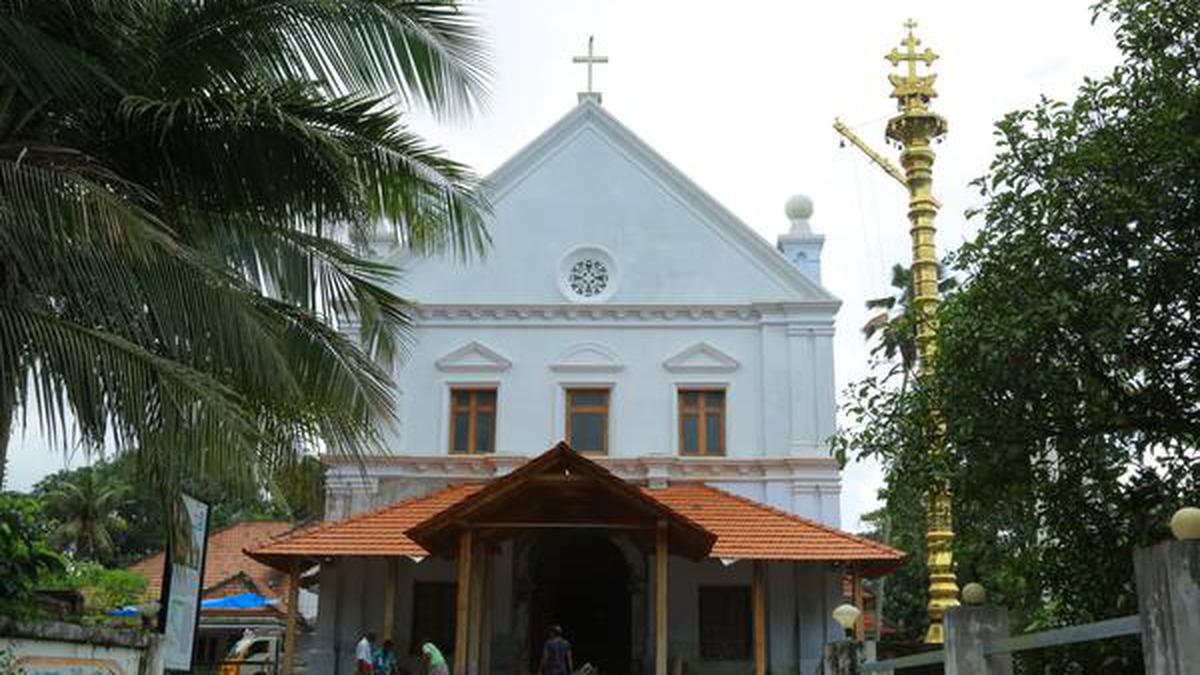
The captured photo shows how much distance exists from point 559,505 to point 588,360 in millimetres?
4530

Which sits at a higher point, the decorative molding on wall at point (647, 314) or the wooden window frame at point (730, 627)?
the decorative molding on wall at point (647, 314)

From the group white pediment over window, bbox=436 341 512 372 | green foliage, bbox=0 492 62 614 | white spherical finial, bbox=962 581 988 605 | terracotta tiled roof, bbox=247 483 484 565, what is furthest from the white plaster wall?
white spherical finial, bbox=962 581 988 605

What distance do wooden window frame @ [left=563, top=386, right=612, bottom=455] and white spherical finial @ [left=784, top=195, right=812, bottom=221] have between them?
5218 mm

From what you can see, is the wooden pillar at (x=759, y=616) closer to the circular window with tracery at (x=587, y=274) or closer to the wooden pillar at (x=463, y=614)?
the wooden pillar at (x=463, y=614)

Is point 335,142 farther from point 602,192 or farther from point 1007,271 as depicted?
point 602,192

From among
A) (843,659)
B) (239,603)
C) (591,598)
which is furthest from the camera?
(239,603)

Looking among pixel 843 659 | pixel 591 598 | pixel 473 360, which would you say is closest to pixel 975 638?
pixel 843 659

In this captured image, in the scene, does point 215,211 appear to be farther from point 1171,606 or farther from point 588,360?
point 588,360

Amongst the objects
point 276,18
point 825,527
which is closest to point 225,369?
point 276,18

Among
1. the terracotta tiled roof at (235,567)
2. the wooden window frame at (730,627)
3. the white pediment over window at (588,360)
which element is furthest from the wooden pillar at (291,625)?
the terracotta tiled roof at (235,567)

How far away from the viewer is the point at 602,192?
76.4ft

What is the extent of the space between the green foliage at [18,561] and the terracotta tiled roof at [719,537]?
8.77 m

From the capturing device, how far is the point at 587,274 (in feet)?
75.2

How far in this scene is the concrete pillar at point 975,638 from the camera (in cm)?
805
